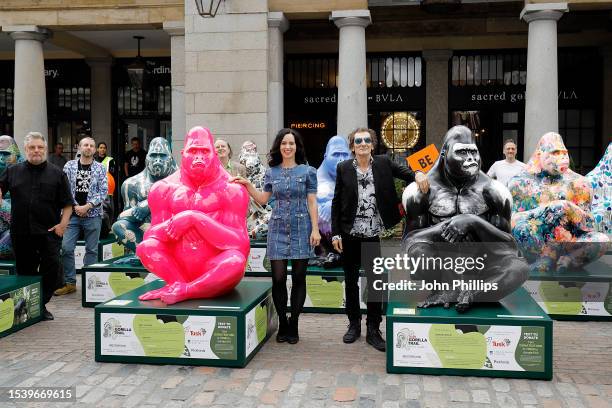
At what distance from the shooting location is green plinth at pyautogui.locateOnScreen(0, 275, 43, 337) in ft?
18.9

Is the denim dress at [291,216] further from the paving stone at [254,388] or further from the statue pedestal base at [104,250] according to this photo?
the statue pedestal base at [104,250]

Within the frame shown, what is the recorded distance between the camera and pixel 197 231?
507 centimetres

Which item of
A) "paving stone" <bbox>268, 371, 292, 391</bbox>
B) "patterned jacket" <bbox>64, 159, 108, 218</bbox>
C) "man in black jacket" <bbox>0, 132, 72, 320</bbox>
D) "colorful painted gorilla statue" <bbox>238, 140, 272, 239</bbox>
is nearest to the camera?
"paving stone" <bbox>268, 371, 292, 391</bbox>

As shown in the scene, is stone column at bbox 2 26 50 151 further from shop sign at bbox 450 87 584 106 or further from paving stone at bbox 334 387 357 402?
paving stone at bbox 334 387 357 402

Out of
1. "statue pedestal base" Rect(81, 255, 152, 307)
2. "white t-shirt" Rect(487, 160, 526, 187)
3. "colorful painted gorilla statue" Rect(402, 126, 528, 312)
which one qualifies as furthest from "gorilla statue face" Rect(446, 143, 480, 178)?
"white t-shirt" Rect(487, 160, 526, 187)

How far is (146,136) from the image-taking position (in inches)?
658

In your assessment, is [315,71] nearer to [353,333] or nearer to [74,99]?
[74,99]

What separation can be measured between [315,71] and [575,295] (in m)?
10.2

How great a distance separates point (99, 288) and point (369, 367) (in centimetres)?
346

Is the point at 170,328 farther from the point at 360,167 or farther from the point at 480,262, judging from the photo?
the point at 480,262

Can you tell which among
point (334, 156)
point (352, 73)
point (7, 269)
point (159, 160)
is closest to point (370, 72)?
point (352, 73)

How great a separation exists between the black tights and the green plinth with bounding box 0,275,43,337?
2411mm

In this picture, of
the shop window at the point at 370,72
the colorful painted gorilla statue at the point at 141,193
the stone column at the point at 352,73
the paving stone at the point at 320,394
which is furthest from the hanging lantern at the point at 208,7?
the paving stone at the point at 320,394

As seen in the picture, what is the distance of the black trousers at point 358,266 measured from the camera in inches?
208
